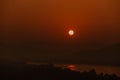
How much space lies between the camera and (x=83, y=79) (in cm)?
5734

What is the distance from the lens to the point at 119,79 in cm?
5581

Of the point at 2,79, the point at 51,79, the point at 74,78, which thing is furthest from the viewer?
the point at 74,78

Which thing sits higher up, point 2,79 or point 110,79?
point 110,79

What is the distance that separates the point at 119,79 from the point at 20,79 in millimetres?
16552

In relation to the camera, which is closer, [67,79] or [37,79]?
[37,79]

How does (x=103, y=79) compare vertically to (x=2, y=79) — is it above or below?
above

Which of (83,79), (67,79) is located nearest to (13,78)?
(67,79)

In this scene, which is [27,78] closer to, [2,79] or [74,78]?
[2,79]

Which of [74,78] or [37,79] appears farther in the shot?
[74,78]

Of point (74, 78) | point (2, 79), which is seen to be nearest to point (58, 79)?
point (74, 78)

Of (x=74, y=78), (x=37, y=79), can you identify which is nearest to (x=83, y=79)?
(x=74, y=78)

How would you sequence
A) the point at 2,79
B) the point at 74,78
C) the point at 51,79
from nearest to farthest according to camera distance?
1. the point at 2,79
2. the point at 51,79
3. the point at 74,78

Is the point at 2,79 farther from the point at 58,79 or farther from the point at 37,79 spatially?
the point at 58,79

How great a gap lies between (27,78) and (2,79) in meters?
4.07
